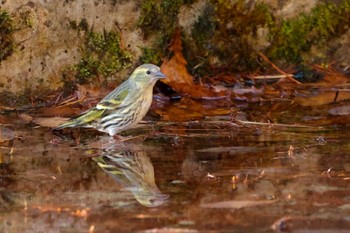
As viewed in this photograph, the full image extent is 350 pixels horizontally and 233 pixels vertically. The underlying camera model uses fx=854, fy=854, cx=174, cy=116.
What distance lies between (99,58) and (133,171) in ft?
9.06

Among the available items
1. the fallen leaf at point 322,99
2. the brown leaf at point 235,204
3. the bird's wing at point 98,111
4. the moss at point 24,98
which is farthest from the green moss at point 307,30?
the brown leaf at point 235,204

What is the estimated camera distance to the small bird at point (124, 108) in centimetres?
686

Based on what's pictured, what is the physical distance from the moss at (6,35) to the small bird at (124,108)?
3.65 ft

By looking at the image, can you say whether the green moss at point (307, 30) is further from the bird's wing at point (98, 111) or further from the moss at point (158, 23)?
the bird's wing at point (98, 111)

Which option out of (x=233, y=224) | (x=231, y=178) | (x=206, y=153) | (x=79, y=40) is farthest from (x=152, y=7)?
(x=233, y=224)

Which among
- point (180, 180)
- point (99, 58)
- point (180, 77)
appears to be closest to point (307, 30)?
point (180, 77)

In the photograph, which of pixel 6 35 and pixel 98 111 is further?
pixel 6 35

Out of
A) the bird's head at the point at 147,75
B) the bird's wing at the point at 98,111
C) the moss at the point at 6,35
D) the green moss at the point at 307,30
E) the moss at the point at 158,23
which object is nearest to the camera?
the bird's wing at the point at 98,111

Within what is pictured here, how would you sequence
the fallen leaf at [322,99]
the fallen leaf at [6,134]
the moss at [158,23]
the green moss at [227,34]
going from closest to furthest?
the fallen leaf at [6,134] → the fallen leaf at [322,99] → the moss at [158,23] → the green moss at [227,34]

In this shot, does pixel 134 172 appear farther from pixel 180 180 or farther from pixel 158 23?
pixel 158 23

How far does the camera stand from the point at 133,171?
219 inches

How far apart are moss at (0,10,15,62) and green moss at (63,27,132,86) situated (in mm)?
592

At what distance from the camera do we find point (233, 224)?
171 inches

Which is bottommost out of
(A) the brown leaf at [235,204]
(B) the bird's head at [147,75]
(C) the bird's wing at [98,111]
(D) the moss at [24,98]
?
(A) the brown leaf at [235,204]
